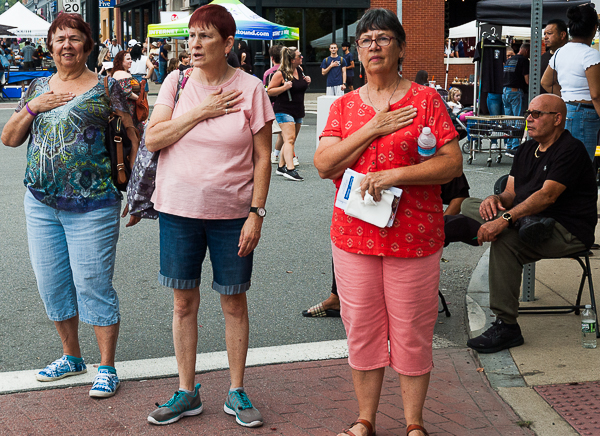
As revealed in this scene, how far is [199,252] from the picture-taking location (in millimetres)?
3727

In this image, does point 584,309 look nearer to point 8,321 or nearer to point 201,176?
point 201,176

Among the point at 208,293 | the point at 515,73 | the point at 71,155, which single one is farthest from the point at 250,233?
the point at 515,73

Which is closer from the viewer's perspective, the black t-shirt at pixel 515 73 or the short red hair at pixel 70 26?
the short red hair at pixel 70 26

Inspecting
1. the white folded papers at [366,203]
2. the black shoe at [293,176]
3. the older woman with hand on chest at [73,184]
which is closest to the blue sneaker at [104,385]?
the older woman with hand on chest at [73,184]

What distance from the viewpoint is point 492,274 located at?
475 cm

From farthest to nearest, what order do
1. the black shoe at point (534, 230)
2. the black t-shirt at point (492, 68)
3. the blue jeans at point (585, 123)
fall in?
the black t-shirt at point (492, 68) < the blue jeans at point (585, 123) < the black shoe at point (534, 230)

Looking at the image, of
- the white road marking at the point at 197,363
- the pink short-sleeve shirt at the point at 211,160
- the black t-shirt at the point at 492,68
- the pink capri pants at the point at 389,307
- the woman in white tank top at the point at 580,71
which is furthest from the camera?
the black t-shirt at the point at 492,68

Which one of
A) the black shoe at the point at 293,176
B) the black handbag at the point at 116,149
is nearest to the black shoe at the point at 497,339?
the black handbag at the point at 116,149

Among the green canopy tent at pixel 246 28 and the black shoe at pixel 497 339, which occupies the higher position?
the green canopy tent at pixel 246 28

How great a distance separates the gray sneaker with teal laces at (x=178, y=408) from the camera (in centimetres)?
369

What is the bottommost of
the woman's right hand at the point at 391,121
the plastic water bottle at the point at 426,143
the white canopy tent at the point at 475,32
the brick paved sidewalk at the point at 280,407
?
the brick paved sidewalk at the point at 280,407

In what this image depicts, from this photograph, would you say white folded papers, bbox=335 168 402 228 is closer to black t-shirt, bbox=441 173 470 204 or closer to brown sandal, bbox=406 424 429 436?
brown sandal, bbox=406 424 429 436

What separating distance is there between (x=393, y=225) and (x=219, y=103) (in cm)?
99

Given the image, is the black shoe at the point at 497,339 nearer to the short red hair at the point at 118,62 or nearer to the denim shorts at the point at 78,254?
the denim shorts at the point at 78,254
